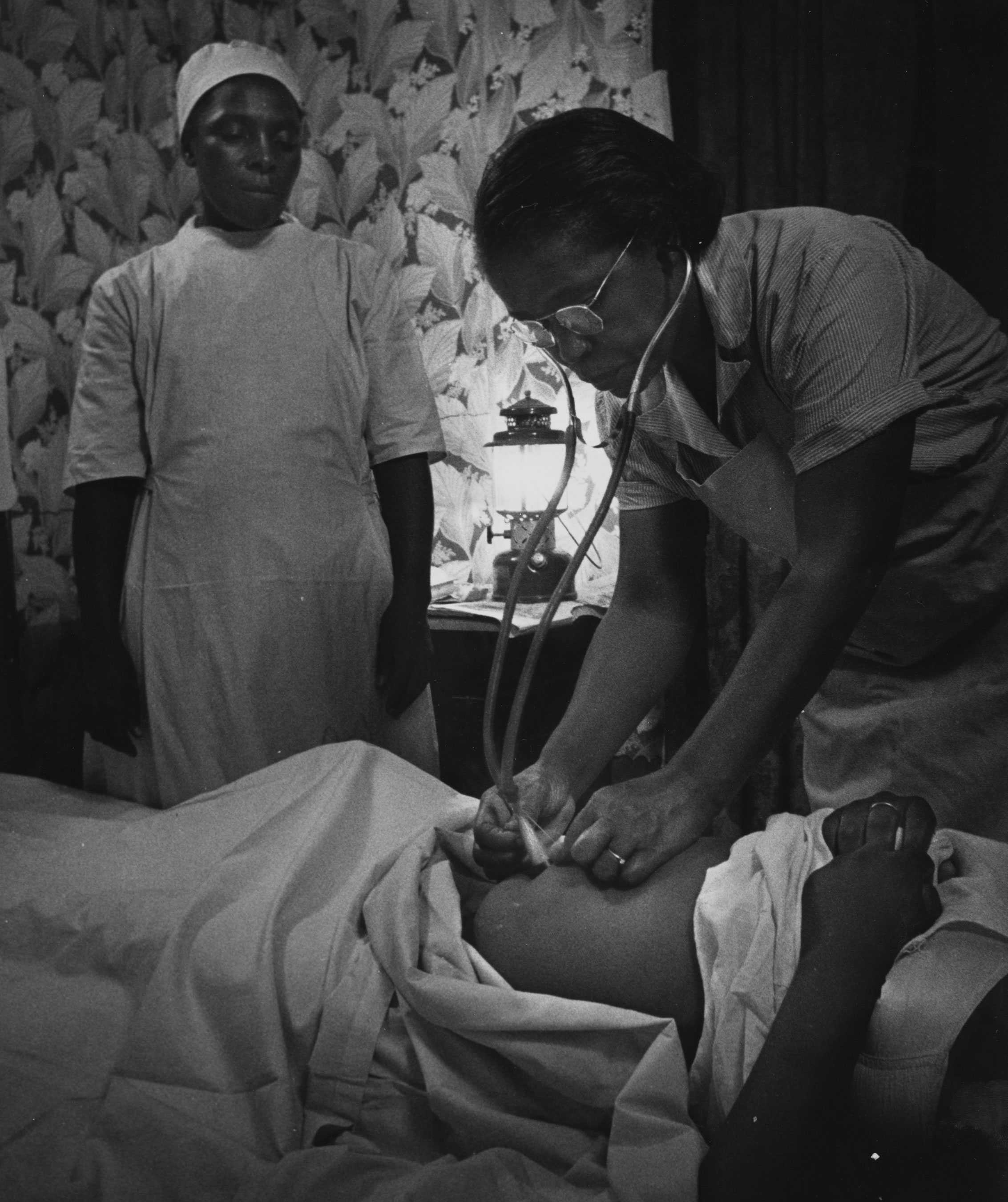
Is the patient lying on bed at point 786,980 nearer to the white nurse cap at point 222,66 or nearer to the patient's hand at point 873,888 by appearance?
the patient's hand at point 873,888

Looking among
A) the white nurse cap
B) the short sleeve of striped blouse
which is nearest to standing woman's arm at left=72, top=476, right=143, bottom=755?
the white nurse cap

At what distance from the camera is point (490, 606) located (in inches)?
80.5

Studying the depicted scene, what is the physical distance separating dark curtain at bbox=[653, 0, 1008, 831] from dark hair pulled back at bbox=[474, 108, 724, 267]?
1.72 feet

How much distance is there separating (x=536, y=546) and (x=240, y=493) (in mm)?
737

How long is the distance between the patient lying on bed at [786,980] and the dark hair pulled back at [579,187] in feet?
1.68

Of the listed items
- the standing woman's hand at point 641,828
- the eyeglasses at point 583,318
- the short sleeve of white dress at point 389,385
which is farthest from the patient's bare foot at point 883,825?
the short sleeve of white dress at point 389,385

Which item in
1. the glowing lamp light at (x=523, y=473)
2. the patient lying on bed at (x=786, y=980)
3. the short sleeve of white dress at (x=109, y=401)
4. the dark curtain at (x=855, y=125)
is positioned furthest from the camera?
the glowing lamp light at (x=523, y=473)

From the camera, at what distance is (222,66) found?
5.24 ft

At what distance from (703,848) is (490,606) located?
1.09 meters

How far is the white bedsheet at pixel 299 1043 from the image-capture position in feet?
2.52

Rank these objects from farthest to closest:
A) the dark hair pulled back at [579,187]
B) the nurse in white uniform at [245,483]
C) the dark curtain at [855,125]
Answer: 1. the nurse in white uniform at [245,483]
2. the dark curtain at [855,125]
3. the dark hair pulled back at [579,187]

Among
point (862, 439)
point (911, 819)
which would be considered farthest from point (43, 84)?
point (911, 819)

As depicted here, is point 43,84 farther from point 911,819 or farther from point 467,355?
point 911,819

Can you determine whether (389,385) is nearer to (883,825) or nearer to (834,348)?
(834,348)
